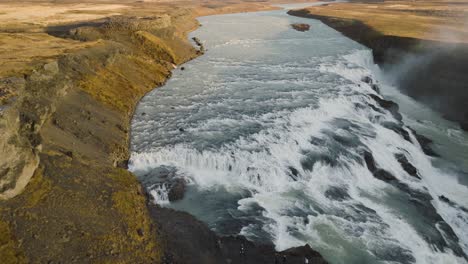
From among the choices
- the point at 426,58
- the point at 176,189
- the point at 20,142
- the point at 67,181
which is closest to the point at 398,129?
the point at 426,58

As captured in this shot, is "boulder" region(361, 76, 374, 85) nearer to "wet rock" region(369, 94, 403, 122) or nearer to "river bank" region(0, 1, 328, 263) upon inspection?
"wet rock" region(369, 94, 403, 122)

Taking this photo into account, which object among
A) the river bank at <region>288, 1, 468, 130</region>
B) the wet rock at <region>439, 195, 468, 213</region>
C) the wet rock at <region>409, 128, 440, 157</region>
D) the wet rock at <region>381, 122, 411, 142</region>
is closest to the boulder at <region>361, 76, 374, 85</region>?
the river bank at <region>288, 1, 468, 130</region>

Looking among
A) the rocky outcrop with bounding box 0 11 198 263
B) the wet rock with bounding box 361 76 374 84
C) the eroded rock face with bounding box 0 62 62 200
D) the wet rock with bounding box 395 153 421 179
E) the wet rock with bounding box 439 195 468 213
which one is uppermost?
the eroded rock face with bounding box 0 62 62 200

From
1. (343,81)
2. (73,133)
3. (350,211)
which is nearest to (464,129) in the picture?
(343,81)

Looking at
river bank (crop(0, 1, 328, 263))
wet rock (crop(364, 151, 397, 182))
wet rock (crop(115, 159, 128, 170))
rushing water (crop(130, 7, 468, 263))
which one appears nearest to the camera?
river bank (crop(0, 1, 328, 263))

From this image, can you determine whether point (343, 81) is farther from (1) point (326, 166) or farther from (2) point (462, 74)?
(1) point (326, 166)

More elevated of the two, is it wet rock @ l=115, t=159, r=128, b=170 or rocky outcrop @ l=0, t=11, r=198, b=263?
rocky outcrop @ l=0, t=11, r=198, b=263

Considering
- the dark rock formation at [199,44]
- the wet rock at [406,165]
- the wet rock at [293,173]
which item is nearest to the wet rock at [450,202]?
the wet rock at [406,165]
